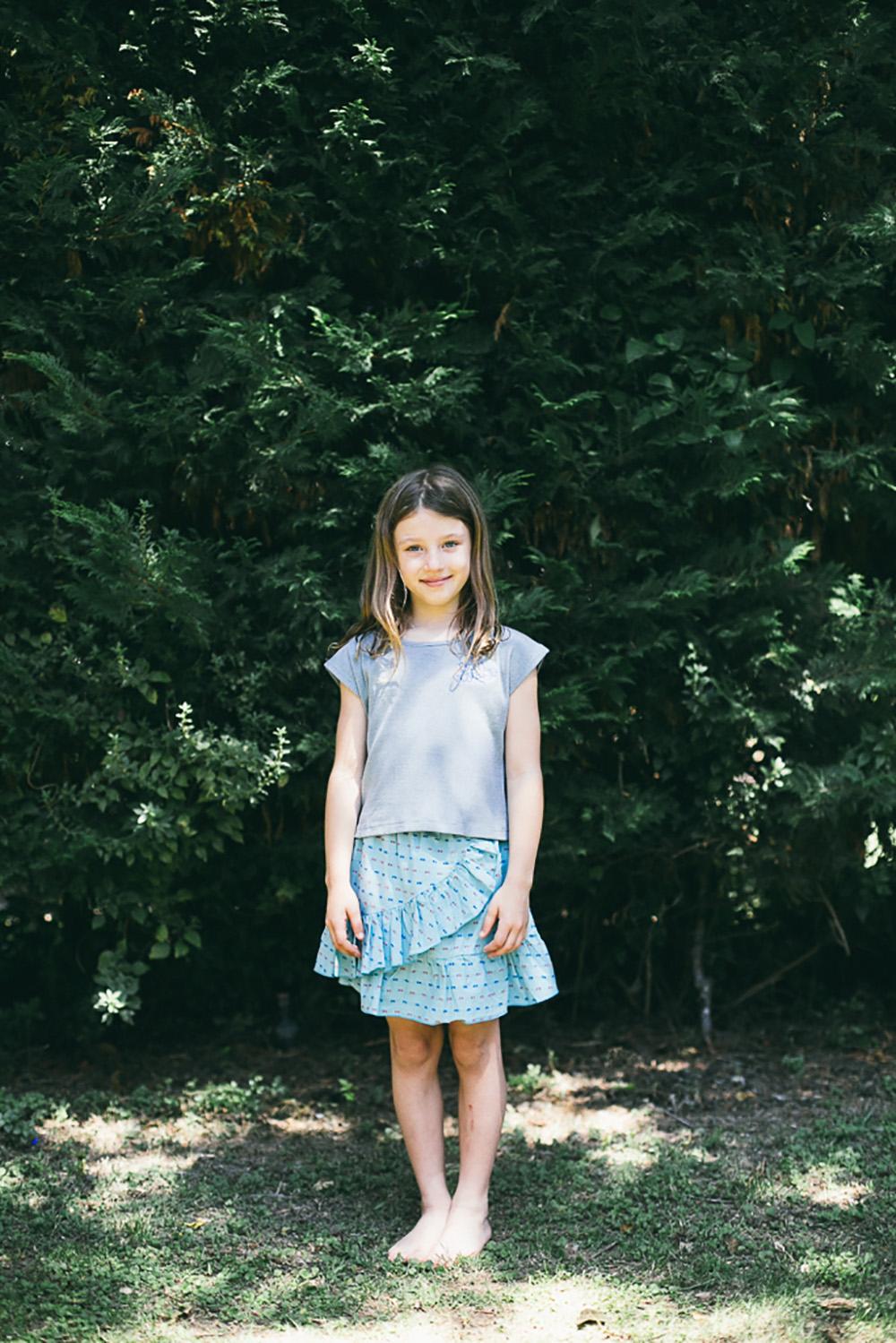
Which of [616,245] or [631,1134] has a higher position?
[616,245]

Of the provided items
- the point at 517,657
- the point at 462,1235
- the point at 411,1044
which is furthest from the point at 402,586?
the point at 462,1235

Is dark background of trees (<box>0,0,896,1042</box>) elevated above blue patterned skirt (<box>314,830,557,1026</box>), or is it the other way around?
dark background of trees (<box>0,0,896,1042</box>)

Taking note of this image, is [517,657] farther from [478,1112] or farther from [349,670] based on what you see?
[478,1112]

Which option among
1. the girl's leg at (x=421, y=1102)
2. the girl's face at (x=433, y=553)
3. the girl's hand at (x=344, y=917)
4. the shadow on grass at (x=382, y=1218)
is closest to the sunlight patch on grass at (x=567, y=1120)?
the shadow on grass at (x=382, y=1218)

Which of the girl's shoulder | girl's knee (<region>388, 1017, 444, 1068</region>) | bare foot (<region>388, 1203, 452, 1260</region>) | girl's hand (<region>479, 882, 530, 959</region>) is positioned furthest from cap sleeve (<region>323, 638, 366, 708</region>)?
bare foot (<region>388, 1203, 452, 1260</region>)

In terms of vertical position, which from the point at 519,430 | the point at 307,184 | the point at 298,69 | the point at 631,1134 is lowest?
the point at 631,1134

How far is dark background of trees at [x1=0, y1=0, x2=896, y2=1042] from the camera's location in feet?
11.7

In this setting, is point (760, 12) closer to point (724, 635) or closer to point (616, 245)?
point (616, 245)

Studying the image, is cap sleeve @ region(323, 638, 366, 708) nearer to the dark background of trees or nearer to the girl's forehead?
the girl's forehead

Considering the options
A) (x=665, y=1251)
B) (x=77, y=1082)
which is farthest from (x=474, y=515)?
(x=77, y=1082)

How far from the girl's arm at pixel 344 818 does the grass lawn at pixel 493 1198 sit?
30.5 inches

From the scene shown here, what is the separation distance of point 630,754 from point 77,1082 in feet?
6.89

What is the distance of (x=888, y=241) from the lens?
3.68 meters

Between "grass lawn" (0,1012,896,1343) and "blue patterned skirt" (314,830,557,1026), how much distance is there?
60 centimetres
